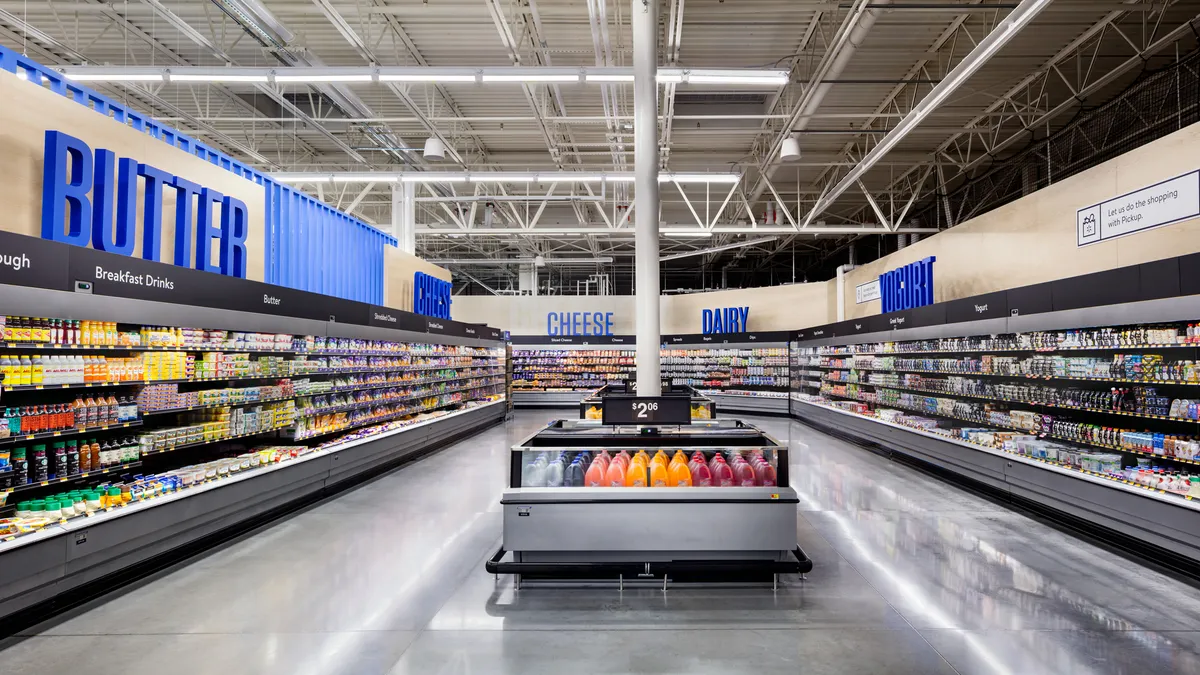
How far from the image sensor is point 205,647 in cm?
358

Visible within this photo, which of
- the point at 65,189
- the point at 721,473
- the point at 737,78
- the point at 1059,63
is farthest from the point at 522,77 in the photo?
the point at 1059,63

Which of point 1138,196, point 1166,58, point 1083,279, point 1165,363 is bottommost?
point 1165,363

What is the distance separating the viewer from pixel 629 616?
398 centimetres

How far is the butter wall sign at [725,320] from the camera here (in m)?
19.2

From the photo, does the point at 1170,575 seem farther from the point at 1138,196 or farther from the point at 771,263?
the point at 771,263

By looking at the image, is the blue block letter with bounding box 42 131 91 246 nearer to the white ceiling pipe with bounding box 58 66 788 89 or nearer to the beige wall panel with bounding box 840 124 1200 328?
the white ceiling pipe with bounding box 58 66 788 89

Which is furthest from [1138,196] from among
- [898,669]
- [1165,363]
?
[898,669]

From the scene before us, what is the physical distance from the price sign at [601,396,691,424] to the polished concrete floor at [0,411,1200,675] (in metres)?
1.52

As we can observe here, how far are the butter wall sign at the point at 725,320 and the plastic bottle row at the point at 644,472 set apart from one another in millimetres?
14505

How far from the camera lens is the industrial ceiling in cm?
820

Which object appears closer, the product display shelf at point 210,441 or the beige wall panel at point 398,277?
the product display shelf at point 210,441

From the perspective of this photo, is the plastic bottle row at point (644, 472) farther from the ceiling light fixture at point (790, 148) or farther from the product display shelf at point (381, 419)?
the ceiling light fixture at point (790, 148)

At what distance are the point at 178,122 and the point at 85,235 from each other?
8342mm

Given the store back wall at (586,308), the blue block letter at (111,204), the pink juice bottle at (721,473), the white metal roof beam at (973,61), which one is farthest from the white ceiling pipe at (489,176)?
the store back wall at (586,308)
